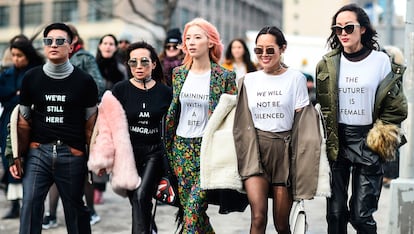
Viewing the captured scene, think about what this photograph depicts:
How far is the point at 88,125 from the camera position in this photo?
17.5 feet

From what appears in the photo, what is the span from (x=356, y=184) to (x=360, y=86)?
2.68 ft

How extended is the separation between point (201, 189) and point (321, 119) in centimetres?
115

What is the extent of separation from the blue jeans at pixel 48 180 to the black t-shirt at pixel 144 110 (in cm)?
54

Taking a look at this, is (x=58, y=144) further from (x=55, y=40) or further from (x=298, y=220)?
(x=298, y=220)

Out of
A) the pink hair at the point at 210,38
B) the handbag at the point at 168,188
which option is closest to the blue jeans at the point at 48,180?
the handbag at the point at 168,188

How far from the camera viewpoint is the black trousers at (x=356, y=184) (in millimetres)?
4969

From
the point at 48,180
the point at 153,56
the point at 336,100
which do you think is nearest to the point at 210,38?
the point at 153,56

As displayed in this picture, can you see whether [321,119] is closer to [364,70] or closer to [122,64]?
[364,70]

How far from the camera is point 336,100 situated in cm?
499

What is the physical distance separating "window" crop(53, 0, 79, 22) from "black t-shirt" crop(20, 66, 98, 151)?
50.0 meters

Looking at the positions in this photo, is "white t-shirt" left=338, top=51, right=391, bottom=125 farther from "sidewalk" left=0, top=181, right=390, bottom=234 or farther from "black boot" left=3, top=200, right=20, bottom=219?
"black boot" left=3, top=200, right=20, bottom=219

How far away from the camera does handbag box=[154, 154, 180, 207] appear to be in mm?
5309

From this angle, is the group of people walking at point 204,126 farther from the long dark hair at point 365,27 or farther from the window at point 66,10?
the window at point 66,10

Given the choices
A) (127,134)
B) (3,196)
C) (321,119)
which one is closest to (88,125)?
(127,134)
